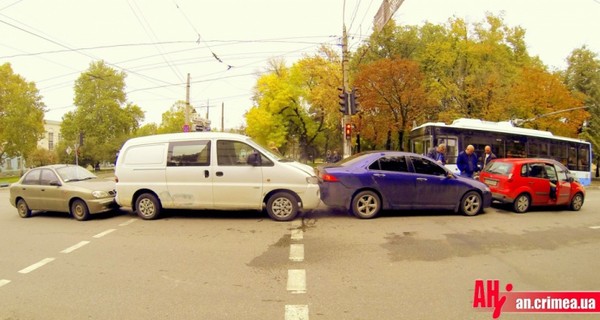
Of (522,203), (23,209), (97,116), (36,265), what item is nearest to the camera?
(36,265)

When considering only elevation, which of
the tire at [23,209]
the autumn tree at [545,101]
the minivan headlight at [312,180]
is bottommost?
the tire at [23,209]

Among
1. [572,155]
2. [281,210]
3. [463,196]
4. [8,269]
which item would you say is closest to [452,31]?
[572,155]

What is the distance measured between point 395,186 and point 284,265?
12.9ft

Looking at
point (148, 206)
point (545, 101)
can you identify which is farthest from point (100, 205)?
point (545, 101)

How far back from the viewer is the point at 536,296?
4020 mm

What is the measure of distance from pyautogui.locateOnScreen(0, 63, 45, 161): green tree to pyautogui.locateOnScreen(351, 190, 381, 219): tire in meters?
41.3

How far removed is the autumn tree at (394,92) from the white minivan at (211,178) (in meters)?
19.6

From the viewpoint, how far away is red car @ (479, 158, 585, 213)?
29.0 ft

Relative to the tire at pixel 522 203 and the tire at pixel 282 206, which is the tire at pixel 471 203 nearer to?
the tire at pixel 522 203

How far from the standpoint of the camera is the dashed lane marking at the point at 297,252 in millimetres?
5328

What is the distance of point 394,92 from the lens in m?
25.9

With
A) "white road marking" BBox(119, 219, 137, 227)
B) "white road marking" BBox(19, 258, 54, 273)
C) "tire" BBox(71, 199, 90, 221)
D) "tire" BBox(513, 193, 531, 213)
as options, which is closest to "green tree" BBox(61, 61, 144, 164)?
"tire" BBox(71, 199, 90, 221)

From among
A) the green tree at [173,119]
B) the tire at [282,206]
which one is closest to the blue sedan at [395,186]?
the tire at [282,206]

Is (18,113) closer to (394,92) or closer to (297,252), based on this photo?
(394,92)
